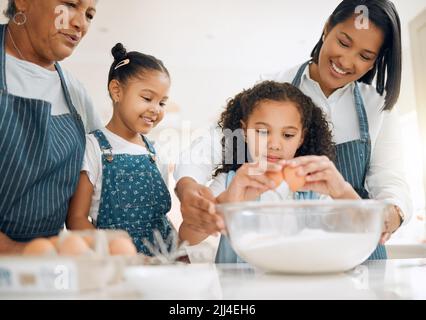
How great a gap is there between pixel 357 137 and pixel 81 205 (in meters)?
0.77

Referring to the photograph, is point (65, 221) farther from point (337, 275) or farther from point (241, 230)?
point (337, 275)

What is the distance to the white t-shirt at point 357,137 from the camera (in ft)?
4.33

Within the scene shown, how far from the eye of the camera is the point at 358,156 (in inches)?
52.8

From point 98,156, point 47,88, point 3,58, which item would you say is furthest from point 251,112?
point 3,58

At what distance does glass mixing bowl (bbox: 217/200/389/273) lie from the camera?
0.80 m

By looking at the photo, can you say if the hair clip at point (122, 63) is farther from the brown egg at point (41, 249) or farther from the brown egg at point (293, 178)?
the brown egg at point (41, 249)

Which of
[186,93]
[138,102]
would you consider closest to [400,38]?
[186,93]

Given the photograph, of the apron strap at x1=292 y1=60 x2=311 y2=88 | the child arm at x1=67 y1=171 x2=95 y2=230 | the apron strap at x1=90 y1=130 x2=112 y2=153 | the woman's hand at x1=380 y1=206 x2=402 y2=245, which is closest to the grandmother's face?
the apron strap at x1=90 y1=130 x2=112 y2=153

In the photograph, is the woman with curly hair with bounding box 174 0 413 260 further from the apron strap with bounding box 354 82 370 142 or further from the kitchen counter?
the kitchen counter

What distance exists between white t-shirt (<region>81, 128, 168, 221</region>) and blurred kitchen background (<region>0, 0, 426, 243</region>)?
0.18 feet

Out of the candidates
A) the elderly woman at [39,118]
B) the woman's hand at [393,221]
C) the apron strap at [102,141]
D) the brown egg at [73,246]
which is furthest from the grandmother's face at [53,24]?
the woman's hand at [393,221]

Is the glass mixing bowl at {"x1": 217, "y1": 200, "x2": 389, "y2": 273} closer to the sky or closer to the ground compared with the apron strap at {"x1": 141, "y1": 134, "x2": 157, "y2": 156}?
closer to the ground

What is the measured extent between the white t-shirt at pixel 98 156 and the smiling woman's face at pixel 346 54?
51cm
